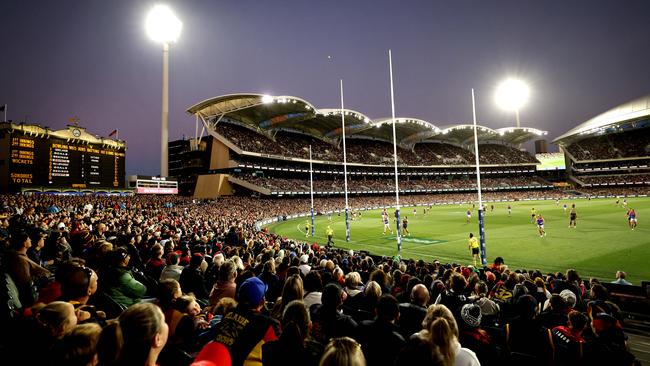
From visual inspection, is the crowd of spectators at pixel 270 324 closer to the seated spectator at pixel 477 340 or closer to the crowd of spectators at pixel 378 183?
the seated spectator at pixel 477 340

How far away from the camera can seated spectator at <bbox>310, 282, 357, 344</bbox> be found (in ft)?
11.3

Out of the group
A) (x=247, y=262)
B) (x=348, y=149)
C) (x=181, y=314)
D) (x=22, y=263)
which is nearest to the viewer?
(x=181, y=314)

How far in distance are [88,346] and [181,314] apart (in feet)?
5.46

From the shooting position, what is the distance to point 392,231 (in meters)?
33.0

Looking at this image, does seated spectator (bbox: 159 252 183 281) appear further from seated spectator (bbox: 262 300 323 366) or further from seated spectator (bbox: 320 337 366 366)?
seated spectator (bbox: 320 337 366 366)

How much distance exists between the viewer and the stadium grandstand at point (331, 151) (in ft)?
214

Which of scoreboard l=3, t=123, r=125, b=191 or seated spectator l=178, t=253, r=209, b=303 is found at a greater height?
scoreboard l=3, t=123, r=125, b=191

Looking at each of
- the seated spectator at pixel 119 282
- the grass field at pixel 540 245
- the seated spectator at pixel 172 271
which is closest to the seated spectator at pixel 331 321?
the seated spectator at pixel 119 282

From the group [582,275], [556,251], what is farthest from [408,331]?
[556,251]

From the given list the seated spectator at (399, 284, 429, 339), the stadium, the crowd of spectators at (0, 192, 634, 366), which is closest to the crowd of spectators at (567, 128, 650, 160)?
the stadium

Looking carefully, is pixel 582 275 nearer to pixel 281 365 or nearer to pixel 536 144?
pixel 281 365

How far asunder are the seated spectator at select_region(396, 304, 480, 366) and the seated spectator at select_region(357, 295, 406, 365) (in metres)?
0.29

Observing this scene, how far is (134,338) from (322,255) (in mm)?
11071

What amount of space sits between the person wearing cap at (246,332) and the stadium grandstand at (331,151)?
5845cm
